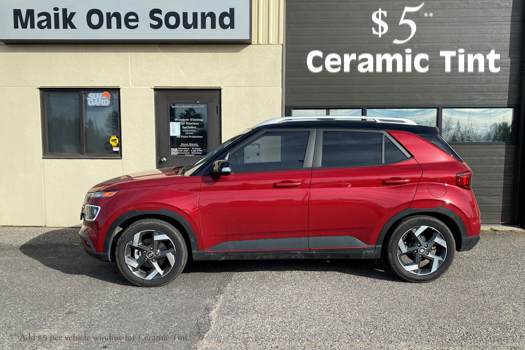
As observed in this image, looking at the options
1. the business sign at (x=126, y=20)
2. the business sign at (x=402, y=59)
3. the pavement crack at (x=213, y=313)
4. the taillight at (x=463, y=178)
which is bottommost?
the pavement crack at (x=213, y=313)

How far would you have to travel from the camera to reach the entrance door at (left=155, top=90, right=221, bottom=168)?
25.1ft

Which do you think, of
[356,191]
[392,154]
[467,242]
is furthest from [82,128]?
[467,242]

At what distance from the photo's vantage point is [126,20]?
7.33 metres

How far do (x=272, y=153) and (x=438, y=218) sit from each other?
2011mm

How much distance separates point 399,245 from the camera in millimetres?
4543

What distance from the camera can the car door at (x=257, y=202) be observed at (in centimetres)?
442

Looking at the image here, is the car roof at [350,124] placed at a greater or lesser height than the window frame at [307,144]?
greater

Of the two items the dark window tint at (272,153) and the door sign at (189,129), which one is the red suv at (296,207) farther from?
the door sign at (189,129)

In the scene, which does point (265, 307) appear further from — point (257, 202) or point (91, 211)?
point (91, 211)

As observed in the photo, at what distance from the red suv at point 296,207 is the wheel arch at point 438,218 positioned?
0.04 ft

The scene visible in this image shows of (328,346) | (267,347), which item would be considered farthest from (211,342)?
(328,346)

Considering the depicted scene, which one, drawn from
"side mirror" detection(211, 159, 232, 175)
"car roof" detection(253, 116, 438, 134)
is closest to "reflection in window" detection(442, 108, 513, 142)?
"car roof" detection(253, 116, 438, 134)

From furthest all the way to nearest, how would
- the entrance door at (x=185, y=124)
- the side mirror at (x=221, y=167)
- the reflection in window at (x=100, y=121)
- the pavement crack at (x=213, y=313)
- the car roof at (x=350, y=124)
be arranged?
1. the reflection in window at (x=100, y=121)
2. the entrance door at (x=185, y=124)
3. the car roof at (x=350, y=124)
4. the side mirror at (x=221, y=167)
5. the pavement crack at (x=213, y=313)

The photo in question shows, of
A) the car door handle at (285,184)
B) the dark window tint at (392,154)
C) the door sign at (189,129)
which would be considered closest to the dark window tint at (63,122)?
the door sign at (189,129)
